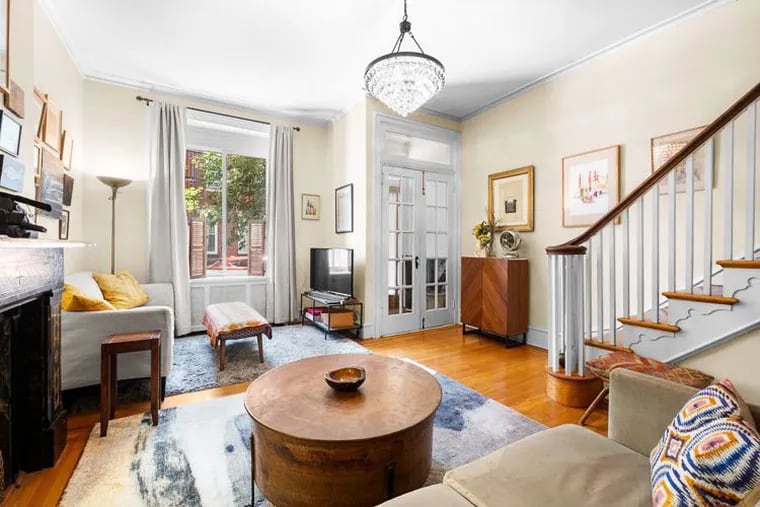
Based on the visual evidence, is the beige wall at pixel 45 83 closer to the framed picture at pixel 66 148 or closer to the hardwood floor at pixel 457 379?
the framed picture at pixel 66 148

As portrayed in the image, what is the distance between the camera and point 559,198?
3.71m

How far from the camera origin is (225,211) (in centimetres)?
475

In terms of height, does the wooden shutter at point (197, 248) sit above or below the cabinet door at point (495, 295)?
above

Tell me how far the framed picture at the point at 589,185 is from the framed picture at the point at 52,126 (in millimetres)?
4716

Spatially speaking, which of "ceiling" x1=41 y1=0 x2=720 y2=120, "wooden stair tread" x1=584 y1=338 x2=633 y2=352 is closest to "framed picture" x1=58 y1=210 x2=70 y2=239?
"ceiling" x1=41 y1=0 x2=720 y2=120

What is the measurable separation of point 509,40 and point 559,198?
1.65m

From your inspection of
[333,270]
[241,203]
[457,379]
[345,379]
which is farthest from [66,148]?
[457,379]

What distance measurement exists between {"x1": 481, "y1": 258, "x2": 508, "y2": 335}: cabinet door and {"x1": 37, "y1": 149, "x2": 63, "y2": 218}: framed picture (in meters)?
4.03

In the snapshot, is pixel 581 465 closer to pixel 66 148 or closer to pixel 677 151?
pixel 677 151

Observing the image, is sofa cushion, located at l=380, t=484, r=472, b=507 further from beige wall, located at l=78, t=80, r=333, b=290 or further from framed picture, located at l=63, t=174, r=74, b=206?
beige wall, located at l=78, t=80, r=333, b=290

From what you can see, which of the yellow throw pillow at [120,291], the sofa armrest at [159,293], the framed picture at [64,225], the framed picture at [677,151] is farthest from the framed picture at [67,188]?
the framed picture at [677,151]

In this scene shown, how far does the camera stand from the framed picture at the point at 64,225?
10.4 feet

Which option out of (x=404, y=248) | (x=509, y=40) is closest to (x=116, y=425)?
(x=404, y=248)

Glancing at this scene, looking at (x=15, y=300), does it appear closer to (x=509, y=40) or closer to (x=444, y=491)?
(x=444, y=491)
